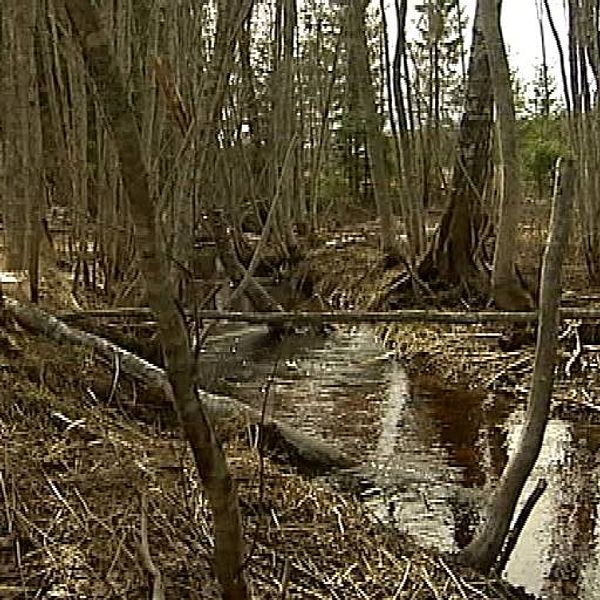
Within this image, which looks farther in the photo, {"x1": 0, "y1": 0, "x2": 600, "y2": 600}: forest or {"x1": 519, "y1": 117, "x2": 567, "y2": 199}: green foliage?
{"x1": 519, "y1": 117, "x2": 567, "y2": 199}: green foliage

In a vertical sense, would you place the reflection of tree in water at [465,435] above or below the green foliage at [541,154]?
below

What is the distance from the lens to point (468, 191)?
9.52 metres

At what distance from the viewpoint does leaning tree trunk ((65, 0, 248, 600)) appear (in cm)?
182

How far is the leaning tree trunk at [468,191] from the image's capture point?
948cm

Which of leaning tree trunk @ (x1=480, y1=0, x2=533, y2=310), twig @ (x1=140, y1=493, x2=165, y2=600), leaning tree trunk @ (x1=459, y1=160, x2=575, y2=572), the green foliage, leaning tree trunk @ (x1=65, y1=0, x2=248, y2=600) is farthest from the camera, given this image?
the green foliage

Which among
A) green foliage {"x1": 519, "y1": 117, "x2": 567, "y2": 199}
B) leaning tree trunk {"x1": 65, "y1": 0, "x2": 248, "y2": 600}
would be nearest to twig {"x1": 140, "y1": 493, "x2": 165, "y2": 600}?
leaning tree trunk {"x1": 65, "y1": 0, "x2": 248, "y2": 600}

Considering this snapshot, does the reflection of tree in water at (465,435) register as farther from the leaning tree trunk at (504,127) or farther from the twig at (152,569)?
the leaning tree trunk at (504,127)

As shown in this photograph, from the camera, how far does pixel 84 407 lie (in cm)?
397

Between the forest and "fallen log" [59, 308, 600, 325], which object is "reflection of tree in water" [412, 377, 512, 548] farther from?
"fallen log" [59, 308, 600, 325]

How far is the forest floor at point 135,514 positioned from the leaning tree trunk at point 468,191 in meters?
5.60

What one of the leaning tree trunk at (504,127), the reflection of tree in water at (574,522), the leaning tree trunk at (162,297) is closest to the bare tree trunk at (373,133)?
the leaning tree trunk at (504,127)

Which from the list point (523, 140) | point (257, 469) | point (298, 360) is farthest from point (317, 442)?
point (523, 140)

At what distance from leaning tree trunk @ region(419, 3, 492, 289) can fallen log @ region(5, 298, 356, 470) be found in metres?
5.09

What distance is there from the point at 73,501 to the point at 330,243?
465 inches
